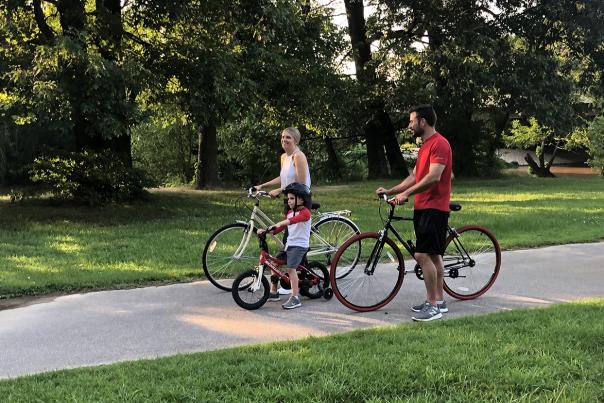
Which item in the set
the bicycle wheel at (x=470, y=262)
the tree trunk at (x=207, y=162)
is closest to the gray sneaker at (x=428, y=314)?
the bicycle wheel at (x=470, y=262)

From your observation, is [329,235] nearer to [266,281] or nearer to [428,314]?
[266,281]

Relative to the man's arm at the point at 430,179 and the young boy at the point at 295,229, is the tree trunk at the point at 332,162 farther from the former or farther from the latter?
the man's arm at the point at 430,179

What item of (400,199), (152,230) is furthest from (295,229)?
(152,230)

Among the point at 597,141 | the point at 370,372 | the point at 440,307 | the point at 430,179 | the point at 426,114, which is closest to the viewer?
the point at 370,372

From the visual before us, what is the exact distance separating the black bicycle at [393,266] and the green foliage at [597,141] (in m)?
28.8

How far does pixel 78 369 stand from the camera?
3959 millimetres

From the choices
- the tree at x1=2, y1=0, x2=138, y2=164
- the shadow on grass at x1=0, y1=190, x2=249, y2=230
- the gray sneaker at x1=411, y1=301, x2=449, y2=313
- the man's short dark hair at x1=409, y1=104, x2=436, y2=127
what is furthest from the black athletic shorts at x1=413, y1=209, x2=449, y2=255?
the shadow on grass at x1=0, y1=190, x2=249, y2=230

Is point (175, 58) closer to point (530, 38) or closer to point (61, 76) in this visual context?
point (61, 76)

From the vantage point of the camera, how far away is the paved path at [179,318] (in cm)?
446

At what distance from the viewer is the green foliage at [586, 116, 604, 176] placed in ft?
102

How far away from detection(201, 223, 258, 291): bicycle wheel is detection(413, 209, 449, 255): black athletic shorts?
194cm

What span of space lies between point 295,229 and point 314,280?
1.99ft

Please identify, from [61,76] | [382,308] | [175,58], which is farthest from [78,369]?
[175,58]

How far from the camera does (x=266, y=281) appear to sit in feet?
18.7
